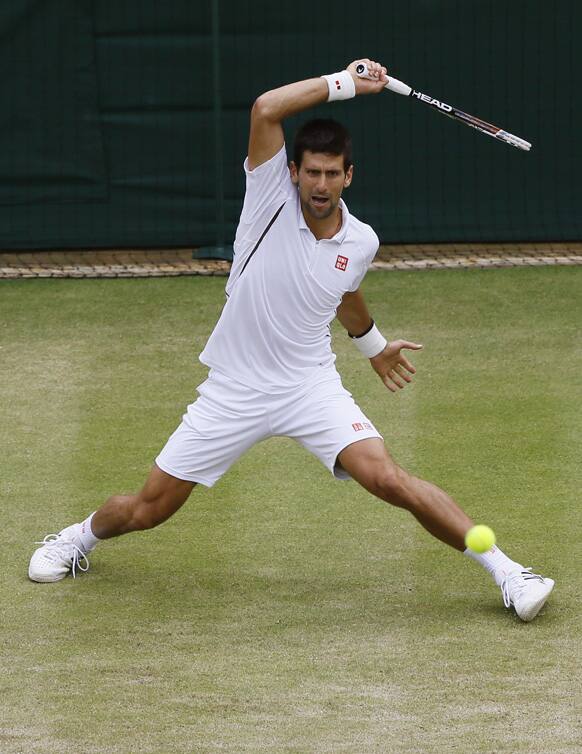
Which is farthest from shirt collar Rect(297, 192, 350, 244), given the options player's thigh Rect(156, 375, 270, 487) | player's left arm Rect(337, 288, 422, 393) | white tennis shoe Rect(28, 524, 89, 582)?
white tennis shoe Rect(28, 524, 89, 582)

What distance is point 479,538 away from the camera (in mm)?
5820

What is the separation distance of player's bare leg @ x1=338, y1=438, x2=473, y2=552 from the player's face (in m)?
0.95

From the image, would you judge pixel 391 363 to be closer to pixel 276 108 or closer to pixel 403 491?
pixel 403 491

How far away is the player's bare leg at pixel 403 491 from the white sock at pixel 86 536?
118 centimetres

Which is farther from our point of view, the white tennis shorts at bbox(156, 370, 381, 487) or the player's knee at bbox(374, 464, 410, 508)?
the white tennis shorts at bbox(156, 370, 381, 487)

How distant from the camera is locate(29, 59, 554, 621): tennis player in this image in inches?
230

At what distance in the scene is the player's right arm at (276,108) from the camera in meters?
5.74

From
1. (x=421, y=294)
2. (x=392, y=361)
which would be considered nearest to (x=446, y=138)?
(x=421, y=294)

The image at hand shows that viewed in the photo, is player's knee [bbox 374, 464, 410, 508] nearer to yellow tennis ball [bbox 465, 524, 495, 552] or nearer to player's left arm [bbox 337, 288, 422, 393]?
yellow tennis ball [bbox 465, 524, 495, 552]

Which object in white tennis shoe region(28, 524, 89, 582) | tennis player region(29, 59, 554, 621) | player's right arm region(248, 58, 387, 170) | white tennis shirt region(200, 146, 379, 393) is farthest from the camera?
white tennis shoe region(28, 524, 89, 582)

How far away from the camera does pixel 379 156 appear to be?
12133mm

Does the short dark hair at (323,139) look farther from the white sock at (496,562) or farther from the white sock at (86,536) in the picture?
the white sock at (86,536)

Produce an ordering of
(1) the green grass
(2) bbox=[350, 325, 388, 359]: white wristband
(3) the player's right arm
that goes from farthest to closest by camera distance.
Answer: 1. (2) bbox=[350, 325, 388, 359]: white wristband
2. (3) the player's right arm
3. (1) the green grass

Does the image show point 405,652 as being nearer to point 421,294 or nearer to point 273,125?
point 273,125
